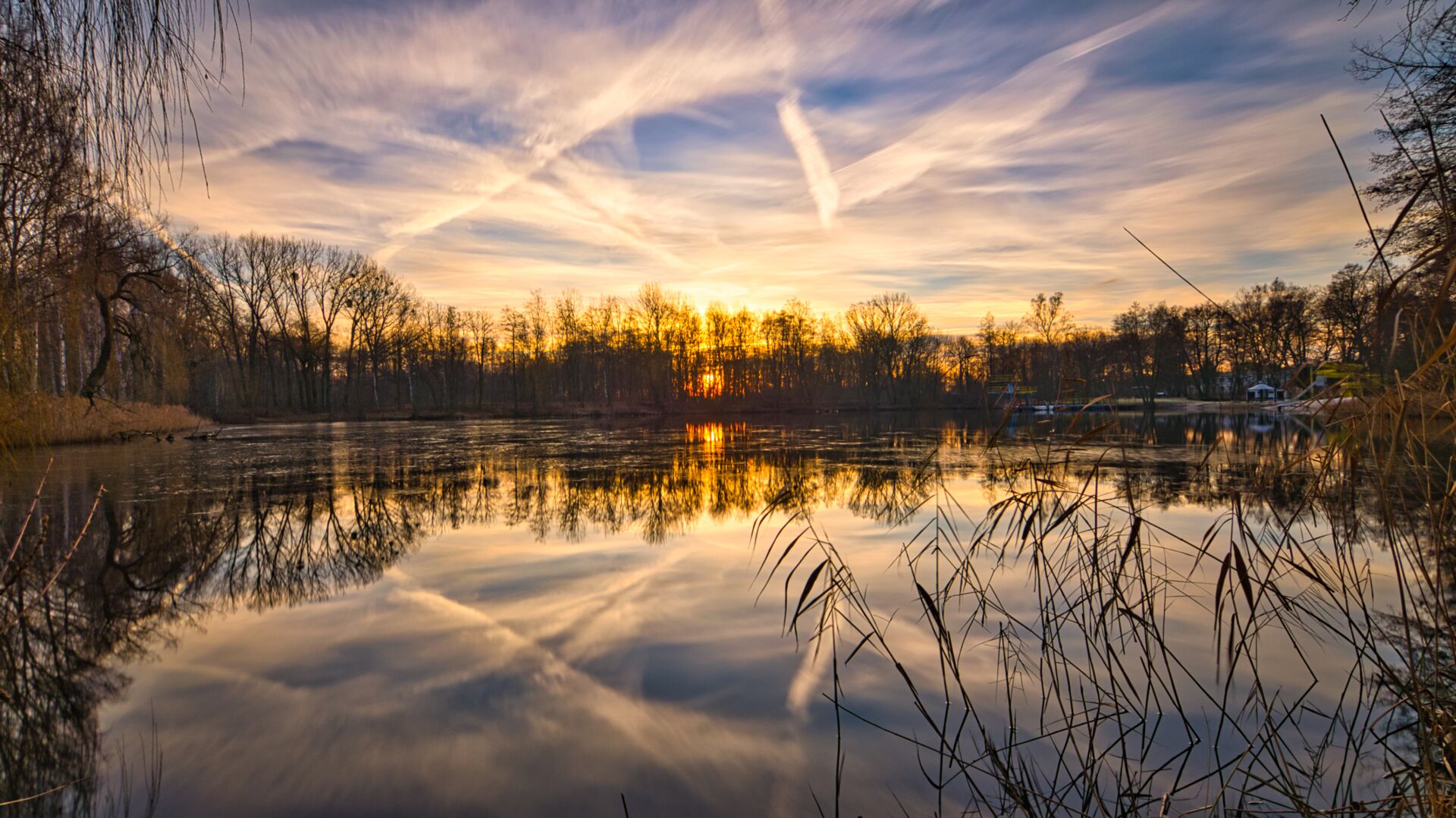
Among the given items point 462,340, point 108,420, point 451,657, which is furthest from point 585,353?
point 451,657

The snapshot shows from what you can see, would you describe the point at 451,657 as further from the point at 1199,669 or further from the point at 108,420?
the point at 108,420

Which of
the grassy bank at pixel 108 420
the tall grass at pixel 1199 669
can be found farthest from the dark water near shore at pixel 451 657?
the grassy bank at pixel 108 420

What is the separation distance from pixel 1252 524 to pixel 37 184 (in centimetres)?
1019

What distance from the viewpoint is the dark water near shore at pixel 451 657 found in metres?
3.08

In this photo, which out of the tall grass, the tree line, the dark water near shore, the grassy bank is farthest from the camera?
the tree line

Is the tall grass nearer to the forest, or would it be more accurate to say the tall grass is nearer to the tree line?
the forest

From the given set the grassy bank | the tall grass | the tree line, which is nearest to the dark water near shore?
the tall grass

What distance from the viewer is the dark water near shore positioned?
3.08 m

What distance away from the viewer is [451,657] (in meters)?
4.52

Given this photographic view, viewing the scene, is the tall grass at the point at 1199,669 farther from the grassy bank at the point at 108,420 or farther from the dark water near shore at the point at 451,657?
the grassy bank at the point at 108,420

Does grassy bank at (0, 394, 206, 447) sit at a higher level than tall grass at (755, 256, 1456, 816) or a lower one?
higher

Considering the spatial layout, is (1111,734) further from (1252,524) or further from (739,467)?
(739,467)

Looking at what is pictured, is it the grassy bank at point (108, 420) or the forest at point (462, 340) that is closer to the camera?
the forest at point (462, 340)

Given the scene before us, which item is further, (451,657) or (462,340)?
(462,340)
